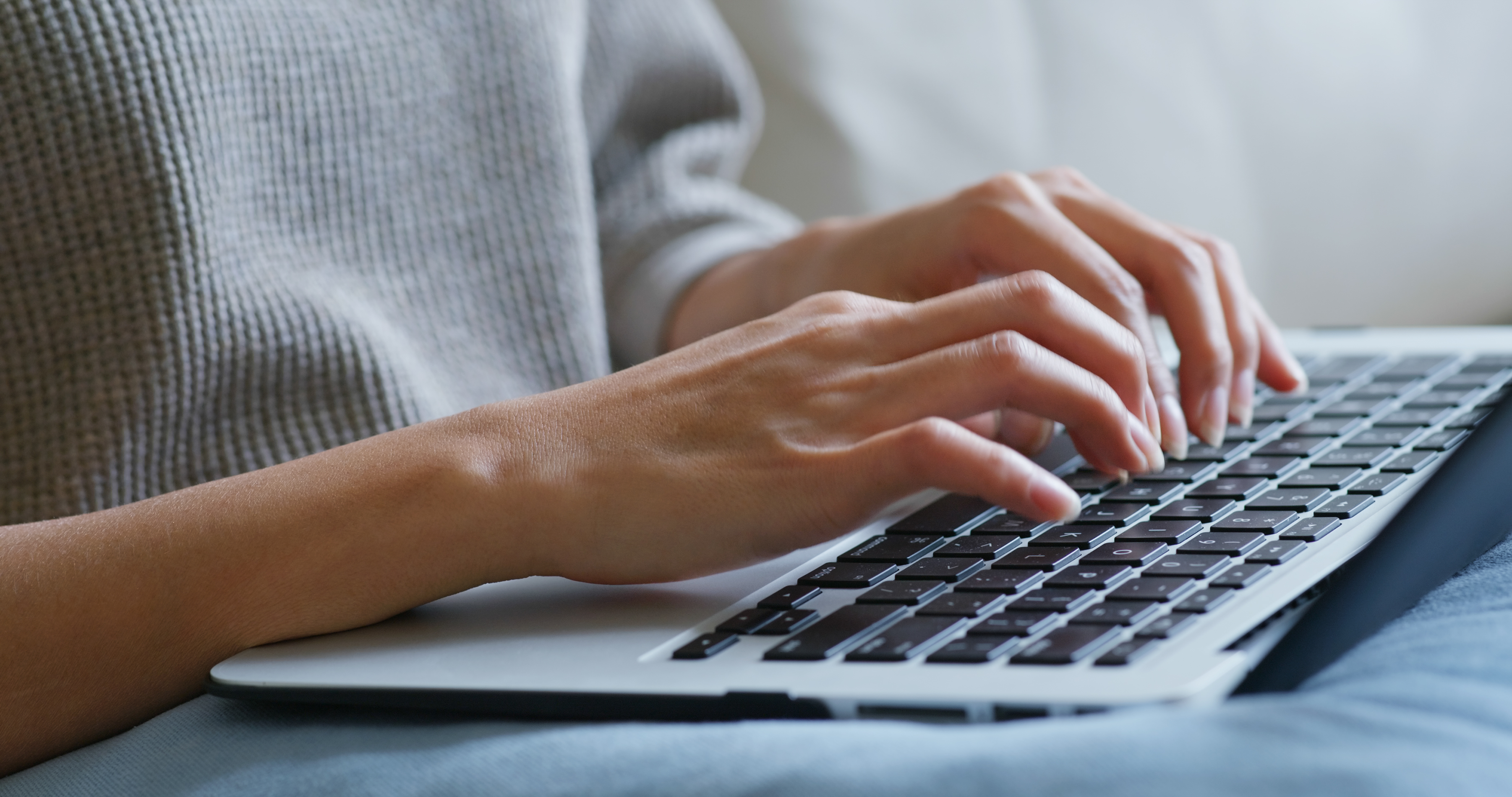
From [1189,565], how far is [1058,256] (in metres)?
0.24

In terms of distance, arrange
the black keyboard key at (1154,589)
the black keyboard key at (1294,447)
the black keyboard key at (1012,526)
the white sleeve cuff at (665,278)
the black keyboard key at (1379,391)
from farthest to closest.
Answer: the white sleeve cuff at (665,278) < the black keyboard key at (1379,391) < the black keyboard key at (1294,447) < the black keyboard key at (1012,526) < the black keyboard key at (1154,589)

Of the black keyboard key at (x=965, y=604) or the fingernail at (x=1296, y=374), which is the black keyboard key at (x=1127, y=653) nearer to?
the black keyboard key at (x=965, y=604)

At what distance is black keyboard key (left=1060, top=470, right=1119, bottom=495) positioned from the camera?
1.76 feet

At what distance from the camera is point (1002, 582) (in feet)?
1.33

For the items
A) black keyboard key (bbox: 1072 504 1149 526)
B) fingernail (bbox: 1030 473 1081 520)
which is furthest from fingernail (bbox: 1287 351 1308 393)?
fingernail (bbox: 1030 473 1081 520)

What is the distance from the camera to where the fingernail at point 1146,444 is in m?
0.45

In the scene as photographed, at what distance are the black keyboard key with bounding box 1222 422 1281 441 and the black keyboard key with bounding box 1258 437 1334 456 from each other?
11 mm

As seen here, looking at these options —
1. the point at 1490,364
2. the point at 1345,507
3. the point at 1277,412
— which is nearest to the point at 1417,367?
the point at 1490,364

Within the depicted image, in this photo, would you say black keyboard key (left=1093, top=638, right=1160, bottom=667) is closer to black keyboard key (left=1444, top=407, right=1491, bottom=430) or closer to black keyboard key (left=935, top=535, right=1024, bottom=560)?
black keyboard key (left=935, top=535, right=1024, bottom=560)

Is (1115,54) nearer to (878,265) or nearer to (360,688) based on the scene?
(878,265)

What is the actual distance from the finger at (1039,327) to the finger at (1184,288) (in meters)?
0.13

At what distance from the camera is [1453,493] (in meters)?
0.43

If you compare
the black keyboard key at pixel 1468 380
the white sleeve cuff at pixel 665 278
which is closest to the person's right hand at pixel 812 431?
the black keyboard key at pixel 1468 380

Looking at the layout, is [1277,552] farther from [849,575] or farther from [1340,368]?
[1340,368]
